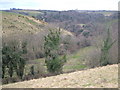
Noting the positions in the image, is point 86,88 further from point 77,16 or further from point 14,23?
point 77,16

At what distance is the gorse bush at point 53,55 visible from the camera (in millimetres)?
25562

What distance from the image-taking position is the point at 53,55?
25.6m

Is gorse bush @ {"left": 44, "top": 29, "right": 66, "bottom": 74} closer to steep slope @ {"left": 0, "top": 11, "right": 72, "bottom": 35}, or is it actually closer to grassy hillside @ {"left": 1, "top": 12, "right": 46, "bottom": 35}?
steep slope @ {"left": 0, "top": 11, "right": 72, "bottom": 35}

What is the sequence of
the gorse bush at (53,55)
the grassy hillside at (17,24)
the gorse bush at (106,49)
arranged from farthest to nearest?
the grassy hillside at (17,24)
the gorse bush at (106,49)
the gorse bush at (53,55)

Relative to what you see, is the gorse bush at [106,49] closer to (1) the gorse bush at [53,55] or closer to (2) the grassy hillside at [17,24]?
(1) the gorse bush at [53,55]

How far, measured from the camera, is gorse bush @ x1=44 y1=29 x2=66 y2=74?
25562mm

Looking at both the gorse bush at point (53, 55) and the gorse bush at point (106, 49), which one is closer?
the gorse bush at point (53, 55)

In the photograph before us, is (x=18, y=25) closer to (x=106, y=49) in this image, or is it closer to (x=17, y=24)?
(x=17, y=24)

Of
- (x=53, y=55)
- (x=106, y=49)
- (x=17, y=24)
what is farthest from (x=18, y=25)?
(x=53, y=55)

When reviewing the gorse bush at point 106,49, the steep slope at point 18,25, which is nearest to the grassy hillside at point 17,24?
the steep slope at point 18,25

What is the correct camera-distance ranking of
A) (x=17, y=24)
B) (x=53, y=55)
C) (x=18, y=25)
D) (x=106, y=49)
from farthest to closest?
(x=17, y=24) → (x=18, y=25) → (x=106, y=49) → (x=53, y=55)

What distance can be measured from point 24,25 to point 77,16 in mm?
49042

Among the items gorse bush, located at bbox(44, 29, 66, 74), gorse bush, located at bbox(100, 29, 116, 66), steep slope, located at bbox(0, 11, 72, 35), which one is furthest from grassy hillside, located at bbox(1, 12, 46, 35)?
gorse bush, located at bbox(44, 29, 66, 74)

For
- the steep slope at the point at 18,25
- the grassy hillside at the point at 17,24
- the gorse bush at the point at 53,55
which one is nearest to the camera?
the gorse bush at the point at 53,55
